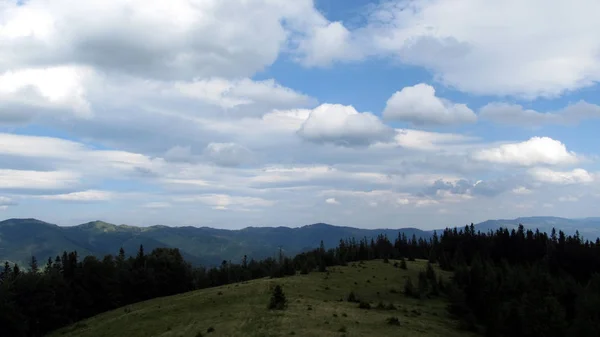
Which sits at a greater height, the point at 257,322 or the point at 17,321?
the point at 257,322

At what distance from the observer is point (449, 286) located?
319 feet

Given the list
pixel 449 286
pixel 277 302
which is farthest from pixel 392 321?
pixel 449 286

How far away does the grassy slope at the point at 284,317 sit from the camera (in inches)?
2168

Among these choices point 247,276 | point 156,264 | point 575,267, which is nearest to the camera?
point 156,264

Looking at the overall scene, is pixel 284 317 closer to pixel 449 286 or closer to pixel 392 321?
pixel 392 321

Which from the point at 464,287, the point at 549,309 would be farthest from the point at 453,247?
the point at 549,309

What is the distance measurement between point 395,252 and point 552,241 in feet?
209

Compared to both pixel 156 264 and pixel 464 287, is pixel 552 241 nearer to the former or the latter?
pixel 464 287

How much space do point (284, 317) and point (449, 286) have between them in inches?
2061

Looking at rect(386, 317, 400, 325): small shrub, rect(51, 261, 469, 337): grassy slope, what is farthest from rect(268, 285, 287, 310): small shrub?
rect(386, 317, 400, 325): small shrub

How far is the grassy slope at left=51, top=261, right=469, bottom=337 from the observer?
181ft

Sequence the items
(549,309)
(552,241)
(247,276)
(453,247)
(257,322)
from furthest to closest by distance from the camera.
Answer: (453,247)
(552,241)
(247,276)
(549,309)
(257,322)

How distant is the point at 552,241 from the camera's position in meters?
179

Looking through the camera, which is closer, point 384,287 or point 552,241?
point 384,287
